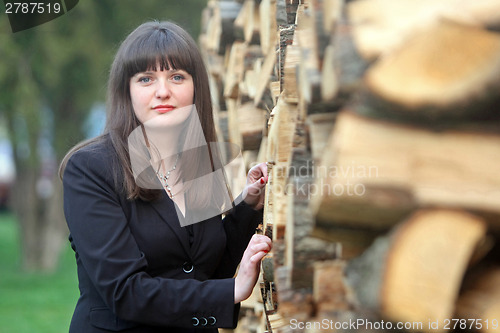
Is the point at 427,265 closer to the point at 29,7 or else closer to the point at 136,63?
the point at 136,63

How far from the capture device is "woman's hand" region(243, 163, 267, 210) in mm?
2232

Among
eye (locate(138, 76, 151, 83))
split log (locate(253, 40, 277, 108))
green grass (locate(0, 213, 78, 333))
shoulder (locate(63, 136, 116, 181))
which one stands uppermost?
eye (locate(138, 76, 151, 83))

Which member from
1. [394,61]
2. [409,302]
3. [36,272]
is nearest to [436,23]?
[394,61]

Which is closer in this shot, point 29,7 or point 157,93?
point 157,93

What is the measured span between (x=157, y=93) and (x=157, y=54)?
5.4 inches

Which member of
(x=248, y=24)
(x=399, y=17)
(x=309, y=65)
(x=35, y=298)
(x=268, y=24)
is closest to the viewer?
(x=399, y=17)

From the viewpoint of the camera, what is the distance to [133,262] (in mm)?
1778

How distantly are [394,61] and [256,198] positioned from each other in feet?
3.84

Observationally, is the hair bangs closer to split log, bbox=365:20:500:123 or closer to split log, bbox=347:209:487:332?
split log, bbox=365:20:500:123

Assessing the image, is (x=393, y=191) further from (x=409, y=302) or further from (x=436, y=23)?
(x=436, y=23)

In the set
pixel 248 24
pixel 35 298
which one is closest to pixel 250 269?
pixel 248 24

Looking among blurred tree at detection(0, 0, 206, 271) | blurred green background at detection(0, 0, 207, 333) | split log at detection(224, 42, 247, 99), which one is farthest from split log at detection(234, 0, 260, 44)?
blurred tree at detection(0, 0, 206, 271)

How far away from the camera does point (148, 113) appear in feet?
6.71

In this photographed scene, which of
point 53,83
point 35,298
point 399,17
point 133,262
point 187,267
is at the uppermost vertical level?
point 399,17
